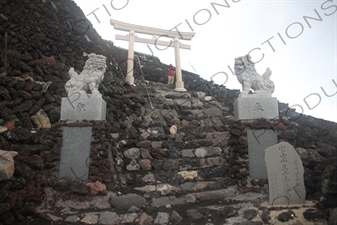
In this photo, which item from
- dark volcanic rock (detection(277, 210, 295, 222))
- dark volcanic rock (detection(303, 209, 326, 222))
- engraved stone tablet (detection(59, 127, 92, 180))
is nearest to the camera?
dark volcanic rock (detection(303, 209, 326, 222))

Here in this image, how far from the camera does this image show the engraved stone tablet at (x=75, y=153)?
409 centimetres

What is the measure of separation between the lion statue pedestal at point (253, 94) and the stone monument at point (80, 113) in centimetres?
260

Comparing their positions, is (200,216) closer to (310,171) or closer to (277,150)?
(277,150)

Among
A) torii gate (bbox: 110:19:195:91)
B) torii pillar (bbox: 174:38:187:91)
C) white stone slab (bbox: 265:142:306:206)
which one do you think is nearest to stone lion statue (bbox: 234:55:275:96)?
white stone slab (bbox: 265:142:306:206)

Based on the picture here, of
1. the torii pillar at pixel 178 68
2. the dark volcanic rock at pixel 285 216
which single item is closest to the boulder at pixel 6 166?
the dark volcanic rock at pixel 285 216

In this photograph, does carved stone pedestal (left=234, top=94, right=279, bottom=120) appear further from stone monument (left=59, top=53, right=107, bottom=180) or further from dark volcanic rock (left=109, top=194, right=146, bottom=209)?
stone monument (left=59, top=53, right=107, bottom=180)

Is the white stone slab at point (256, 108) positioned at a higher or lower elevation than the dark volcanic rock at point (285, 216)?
higher

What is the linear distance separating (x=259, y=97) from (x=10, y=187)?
164 inches

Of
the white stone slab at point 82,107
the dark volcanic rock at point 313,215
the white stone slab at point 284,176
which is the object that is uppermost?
the white stone slab at point 82,107

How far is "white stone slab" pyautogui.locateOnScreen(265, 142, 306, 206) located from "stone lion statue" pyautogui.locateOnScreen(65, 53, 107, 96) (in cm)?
324

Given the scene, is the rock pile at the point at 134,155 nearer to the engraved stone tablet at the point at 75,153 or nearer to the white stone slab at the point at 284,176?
the engraved stone tablet at the point at 75,153

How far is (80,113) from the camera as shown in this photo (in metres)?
4.45

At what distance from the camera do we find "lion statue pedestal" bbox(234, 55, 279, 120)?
4.44m

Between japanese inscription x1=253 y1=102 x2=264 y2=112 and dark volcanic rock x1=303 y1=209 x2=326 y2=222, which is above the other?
japanese inscription x1=253 y1=102 x2=264 y2=112
